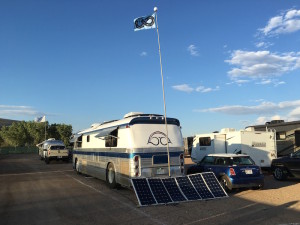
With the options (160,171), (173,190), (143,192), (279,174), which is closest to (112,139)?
(160,171)

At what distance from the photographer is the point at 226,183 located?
442 inches

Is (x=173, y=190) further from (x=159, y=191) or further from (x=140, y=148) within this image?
(x=140, y=148)

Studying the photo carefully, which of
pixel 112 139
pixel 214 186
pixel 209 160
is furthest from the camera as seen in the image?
pixel 209 160

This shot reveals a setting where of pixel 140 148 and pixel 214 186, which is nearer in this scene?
pixel 214 186

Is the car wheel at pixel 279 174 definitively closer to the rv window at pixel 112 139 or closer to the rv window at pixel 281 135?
the rv window at pixel 281 135

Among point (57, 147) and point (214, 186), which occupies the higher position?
point (57, 147)

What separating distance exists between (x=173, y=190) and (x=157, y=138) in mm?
2076

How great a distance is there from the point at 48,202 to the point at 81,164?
772 centimetres

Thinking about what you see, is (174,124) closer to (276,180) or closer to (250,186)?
(250,186)

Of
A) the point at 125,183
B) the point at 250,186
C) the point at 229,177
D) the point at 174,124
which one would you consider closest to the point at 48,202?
the point at 125,183

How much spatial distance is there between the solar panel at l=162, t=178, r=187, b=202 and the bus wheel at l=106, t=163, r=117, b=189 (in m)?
2.68

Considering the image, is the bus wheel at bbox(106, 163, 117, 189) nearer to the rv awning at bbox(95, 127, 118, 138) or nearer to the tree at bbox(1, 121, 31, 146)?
the rv awning at bbox(95, 127, 118, 138)

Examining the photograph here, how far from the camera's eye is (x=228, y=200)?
32.2ft

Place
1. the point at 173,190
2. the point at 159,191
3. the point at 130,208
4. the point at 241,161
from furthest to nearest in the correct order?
the point at 241,161, the point at 173,190, the point at 159,191, the point at 130,208
